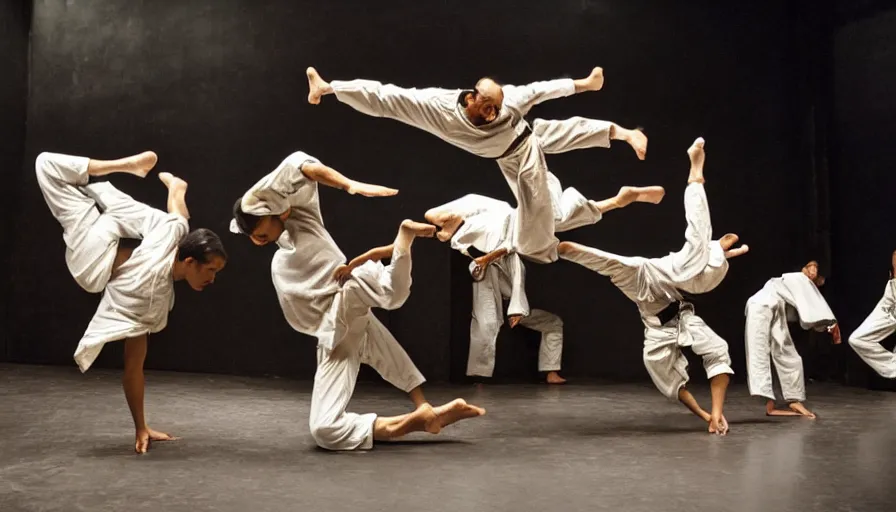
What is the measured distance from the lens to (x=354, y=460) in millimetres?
3285

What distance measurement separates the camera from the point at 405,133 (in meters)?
6.23

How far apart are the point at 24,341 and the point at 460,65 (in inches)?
152

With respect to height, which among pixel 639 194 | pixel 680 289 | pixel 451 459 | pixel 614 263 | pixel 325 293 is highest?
pixel 639 194

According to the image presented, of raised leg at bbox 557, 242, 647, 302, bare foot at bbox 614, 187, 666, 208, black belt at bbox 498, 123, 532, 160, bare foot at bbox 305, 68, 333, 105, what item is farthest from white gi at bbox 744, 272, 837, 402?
bare foot at bbox 305, 68, 333, 105

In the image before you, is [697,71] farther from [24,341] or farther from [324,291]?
[24,341]

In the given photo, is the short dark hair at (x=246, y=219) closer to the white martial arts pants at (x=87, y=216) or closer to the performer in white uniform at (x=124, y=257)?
A: the performer in white uniform at (x=124, y=257)

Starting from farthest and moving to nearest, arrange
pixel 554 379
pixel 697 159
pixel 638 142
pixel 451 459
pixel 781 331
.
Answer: pixel 554 379 < pixel 781 331 < pixel 697 159 < pixel 638 142 < pixel 451 459

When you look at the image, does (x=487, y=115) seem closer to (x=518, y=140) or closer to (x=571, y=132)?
(x=518, y=140)

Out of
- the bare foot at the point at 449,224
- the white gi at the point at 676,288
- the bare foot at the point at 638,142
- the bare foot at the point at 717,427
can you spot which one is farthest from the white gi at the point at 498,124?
the bare foot at the point at 717,427

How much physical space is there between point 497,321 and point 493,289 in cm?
23

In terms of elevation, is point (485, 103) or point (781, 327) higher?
point (485, 103)

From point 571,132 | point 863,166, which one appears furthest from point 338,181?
point 863,166

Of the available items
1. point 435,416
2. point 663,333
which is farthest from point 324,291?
point 663,333

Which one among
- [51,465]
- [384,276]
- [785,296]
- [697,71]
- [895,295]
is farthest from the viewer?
[697,71]
